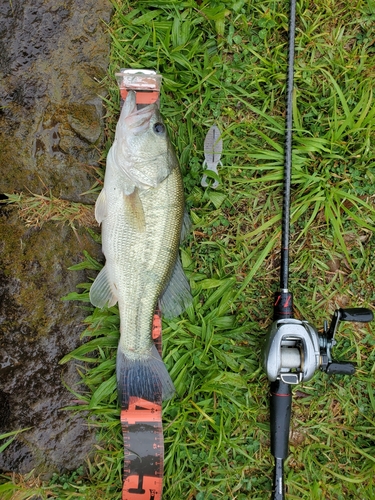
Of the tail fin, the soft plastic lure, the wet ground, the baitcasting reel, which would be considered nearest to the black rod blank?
the baitcasting reel

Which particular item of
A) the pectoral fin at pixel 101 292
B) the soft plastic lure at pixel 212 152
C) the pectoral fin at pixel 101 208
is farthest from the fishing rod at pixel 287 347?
the pectoral fin at pixel 101 208

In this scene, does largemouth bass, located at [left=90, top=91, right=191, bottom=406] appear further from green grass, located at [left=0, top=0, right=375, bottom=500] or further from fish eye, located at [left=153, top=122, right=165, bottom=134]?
green grass, located at [left=0, top=0, right=375, bottom=500]

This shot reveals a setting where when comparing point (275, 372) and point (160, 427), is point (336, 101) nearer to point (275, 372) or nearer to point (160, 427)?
point (275, 372)

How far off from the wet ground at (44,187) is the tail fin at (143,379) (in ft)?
1.28

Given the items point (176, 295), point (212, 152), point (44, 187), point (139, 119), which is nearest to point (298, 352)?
point (176, 295)

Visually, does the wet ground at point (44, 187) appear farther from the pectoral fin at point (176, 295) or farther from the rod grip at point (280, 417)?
the rod grip at point (280, 417)

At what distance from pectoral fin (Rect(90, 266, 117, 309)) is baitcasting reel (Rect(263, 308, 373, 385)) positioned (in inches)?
43.7

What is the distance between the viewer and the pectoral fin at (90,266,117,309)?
2.85 m

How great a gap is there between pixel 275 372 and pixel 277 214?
117 centimetres

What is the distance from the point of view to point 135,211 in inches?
103

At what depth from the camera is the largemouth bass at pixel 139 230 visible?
259 centimetres

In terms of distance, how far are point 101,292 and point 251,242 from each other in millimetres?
1180

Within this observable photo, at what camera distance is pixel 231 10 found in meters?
3.06

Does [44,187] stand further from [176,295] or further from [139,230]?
[176,295]
